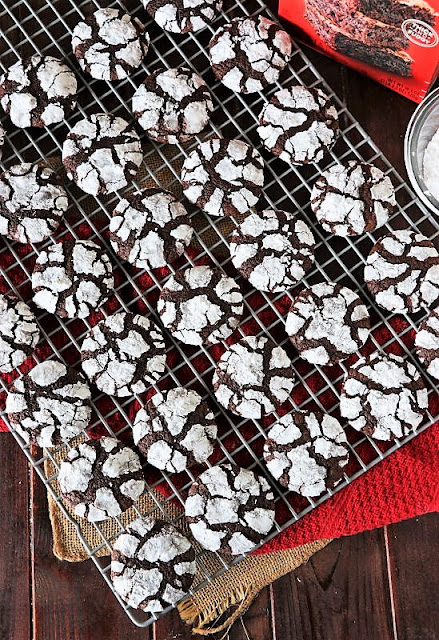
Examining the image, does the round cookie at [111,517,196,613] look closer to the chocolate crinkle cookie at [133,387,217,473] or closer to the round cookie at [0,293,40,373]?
the chocolate crinkle cookie at [133,387,217,473]

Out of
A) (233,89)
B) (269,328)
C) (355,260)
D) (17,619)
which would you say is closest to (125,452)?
(269,328)

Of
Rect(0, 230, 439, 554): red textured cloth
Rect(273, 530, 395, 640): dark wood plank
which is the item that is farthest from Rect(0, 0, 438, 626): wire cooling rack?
Rect(273, 530, 395, 640): dark wood plank

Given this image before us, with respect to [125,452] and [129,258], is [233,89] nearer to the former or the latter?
[129,258]

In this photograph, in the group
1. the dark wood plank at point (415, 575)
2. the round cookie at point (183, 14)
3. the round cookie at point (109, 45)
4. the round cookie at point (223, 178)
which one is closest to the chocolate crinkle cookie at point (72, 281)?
the round cookie at point (223, 178)

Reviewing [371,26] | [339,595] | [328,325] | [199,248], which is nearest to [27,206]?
[199,248]

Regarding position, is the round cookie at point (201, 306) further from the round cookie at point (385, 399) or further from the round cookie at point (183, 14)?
the round cookie at point (183, 14)

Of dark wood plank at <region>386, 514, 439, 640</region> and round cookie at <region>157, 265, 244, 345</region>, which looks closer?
round cookie at <region>157, 265, 244, 345</region>
